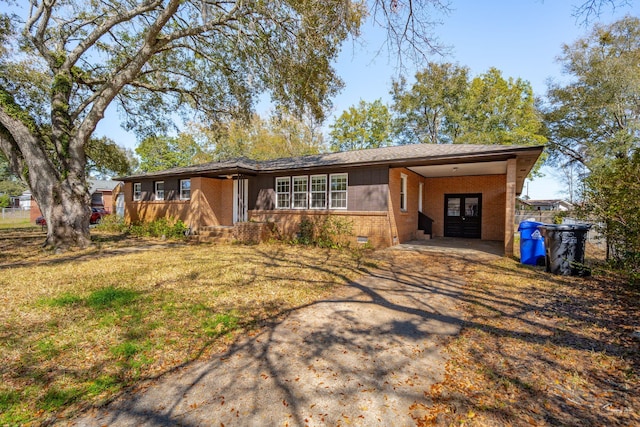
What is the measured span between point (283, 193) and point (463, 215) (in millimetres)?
8585

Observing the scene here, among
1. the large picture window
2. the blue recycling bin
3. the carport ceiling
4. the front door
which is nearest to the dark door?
the carport ceiling

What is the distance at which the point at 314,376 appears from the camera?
2.94 meters

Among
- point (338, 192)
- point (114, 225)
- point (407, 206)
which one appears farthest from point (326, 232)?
point (114, 225)

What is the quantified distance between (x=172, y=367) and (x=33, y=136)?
11.3m

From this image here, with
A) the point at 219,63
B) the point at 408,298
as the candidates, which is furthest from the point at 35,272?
the point at 219,63

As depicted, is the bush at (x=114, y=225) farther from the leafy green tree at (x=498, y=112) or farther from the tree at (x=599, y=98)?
the leafy green tree at (x=498, y=112)

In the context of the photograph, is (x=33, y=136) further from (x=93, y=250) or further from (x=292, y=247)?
(x=292, y=247)

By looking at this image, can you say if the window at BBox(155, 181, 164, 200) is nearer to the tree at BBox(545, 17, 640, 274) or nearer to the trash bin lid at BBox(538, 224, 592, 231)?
the trash bin lid at BBox(538, 224, 592, 231)

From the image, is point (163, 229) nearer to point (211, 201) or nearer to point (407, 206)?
point (211, 201)

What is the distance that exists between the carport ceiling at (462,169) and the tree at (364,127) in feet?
61.6

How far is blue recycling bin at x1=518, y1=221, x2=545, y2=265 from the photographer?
793 cm

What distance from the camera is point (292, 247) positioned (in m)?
11.1

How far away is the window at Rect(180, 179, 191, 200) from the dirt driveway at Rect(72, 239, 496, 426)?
1230cm

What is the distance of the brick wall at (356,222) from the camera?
34.5 feet
